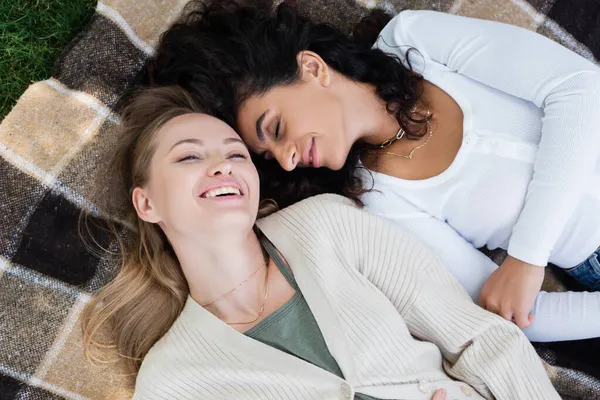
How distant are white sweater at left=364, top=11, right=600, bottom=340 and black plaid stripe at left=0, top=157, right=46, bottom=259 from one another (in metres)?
1.28

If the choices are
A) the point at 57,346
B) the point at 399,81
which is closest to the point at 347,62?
the point at 399,81

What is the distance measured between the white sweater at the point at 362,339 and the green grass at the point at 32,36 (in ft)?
4.19

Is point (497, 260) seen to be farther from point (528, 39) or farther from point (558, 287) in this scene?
point (528, 39)

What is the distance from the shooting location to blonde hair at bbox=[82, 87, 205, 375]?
2.39 m

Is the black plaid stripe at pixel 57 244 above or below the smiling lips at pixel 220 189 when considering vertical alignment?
below

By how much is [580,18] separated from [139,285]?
2.17 metres

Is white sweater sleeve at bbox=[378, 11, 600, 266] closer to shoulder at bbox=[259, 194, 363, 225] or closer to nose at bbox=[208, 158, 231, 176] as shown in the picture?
shoulder at bbox=[259, 194, 363, 225]

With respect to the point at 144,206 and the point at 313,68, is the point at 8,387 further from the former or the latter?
the point at 313,68

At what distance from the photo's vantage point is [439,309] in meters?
2.18

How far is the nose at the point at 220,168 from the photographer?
2.05m

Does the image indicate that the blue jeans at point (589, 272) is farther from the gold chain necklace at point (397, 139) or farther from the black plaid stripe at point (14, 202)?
the black plaid stripe at point (14, 202)

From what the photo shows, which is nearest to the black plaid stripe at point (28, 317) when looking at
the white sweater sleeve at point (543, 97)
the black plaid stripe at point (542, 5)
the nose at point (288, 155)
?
the nose at point (288, 155)

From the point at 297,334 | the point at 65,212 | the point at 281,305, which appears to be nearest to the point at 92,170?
the point at 65,212

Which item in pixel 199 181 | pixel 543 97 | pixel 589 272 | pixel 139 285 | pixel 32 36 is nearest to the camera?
pixel 199 181
